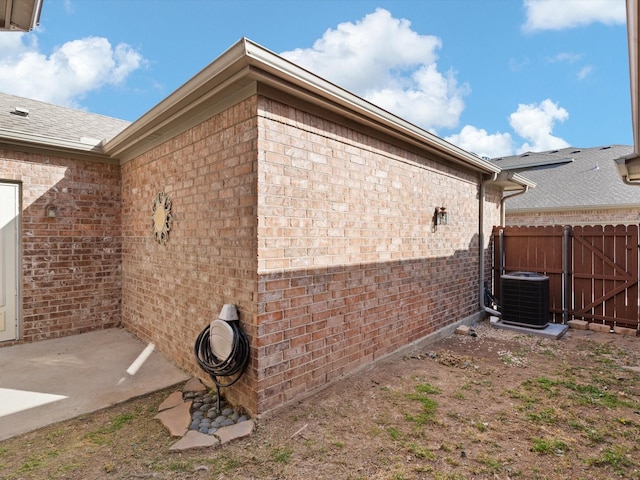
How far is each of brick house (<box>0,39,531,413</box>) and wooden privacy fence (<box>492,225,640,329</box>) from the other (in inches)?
51.7

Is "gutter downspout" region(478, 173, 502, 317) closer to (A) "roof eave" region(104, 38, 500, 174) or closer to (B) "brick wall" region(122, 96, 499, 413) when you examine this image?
(B) "brick wall" region(122, 96, 499, 413)

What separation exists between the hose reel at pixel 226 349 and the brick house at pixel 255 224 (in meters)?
0.09

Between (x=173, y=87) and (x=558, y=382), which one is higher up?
(x=173, y=87)

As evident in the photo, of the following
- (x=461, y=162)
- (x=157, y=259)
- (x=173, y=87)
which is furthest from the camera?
(x=461, y=162)

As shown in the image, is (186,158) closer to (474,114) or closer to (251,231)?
(251,231)

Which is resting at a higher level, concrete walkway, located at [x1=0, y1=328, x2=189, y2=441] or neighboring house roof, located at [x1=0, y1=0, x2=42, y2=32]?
neighboring house roof, located at [x1=0, y1=0, x2=42, y2=32]

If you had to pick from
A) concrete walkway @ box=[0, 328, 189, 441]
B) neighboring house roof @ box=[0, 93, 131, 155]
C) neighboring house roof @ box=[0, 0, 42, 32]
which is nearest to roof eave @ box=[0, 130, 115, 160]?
neighboring house roof @ box=[0, 93, 131, 155]

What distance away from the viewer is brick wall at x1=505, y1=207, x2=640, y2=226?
1031 cm

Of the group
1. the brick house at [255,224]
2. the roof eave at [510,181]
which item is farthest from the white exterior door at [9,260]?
the roof eave at [510,181]

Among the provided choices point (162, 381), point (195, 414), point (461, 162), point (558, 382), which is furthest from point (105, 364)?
point (461, 162)

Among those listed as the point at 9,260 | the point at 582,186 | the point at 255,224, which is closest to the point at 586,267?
the point at 255,224

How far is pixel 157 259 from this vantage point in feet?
14.3

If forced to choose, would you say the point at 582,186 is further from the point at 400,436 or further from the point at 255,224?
the point at 255,224

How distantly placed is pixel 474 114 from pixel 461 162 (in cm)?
928
